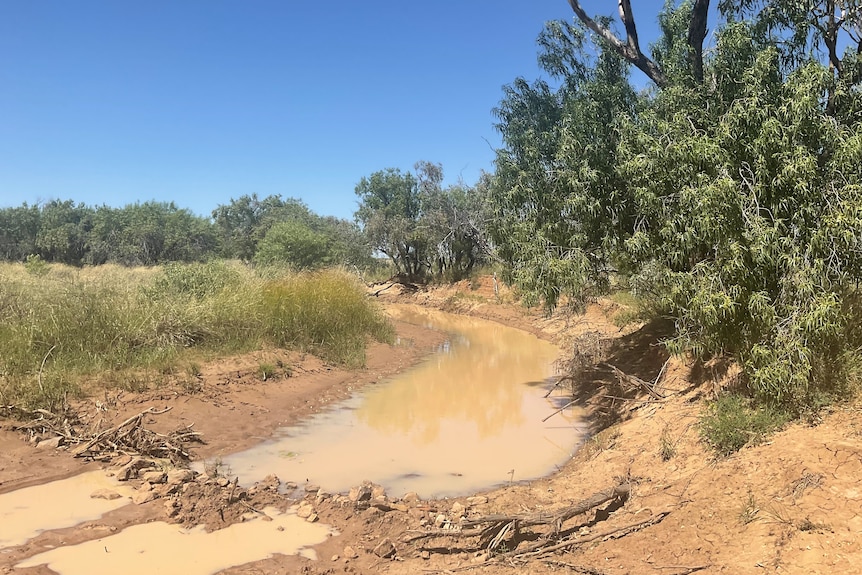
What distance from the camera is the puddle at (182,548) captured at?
445cm

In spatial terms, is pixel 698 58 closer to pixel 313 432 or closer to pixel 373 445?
pixel 373 445

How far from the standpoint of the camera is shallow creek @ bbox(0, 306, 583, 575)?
187 inches

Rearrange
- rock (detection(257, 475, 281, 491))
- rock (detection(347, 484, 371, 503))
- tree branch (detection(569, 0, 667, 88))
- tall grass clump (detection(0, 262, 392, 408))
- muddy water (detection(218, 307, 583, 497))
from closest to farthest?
rock (detection(347, 484, 371, 503)) < rock (detection(257, 475, 281, 491)) < muddy water (detection(218, 307, 583, 497)) < tall grass clump (detection(0, 262, 392, 408)) < tree branch (detection(569, 0, 667, 88))

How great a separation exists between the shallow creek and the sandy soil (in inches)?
10.0

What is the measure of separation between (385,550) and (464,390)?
7678 millimetres

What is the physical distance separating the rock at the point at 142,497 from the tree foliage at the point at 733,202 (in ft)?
19.7

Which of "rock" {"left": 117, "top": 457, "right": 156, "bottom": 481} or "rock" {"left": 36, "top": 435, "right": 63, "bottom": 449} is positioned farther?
"rock" {"left": 36, "top": 435, "right": 63, "bottom": 449}

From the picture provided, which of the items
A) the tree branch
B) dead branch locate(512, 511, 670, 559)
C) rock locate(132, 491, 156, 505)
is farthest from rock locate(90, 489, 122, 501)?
the tree branch

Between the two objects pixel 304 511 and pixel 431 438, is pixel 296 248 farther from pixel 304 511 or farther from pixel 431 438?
pixel 304 511

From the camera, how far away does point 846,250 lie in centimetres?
544

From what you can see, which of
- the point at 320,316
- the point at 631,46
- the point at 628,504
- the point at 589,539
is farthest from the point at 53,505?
the point at 631,46

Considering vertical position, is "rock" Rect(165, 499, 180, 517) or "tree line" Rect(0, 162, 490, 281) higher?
"tree line" Rect(0, 162, 490, 281)

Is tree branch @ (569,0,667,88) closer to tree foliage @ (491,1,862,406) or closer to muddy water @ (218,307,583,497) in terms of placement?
tree foliage @ (491,1,862,406)

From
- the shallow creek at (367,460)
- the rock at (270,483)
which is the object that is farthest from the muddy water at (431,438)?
the rock at (270,483)
